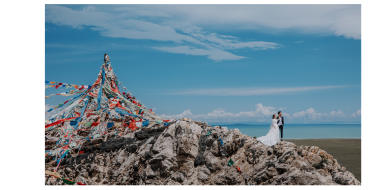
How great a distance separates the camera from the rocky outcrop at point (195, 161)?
7.45 m

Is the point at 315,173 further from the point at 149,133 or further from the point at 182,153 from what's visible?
the point at 149,133

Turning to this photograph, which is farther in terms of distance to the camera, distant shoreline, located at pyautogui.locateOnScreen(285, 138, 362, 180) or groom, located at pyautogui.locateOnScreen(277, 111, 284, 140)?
distant shoreline, located at pyautogui.locateOnScreen(285, 138, 362, 180)

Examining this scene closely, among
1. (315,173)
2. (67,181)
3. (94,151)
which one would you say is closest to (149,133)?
(94,151)

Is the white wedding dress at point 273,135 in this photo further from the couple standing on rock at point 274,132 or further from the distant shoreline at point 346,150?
the distant shoreline at point 346,150

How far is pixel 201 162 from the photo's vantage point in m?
8.55

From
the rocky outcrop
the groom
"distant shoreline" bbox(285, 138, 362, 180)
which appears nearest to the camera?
the rocky outcrop

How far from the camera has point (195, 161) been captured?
865 cm

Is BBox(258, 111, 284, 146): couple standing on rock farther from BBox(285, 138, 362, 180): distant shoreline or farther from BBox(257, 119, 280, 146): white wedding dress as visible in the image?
BBox(285, 138, 362, 180): distant shoreline

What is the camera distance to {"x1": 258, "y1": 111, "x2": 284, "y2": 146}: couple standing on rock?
9560mm

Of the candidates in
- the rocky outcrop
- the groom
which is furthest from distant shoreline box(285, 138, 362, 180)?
the rocky outcrop

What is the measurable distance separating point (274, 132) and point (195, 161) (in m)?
2.98

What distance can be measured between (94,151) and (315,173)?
675 centimetres

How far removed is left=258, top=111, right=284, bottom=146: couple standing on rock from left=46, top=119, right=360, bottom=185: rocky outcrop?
43.3 inches

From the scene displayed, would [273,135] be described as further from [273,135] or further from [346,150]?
[346,150]
